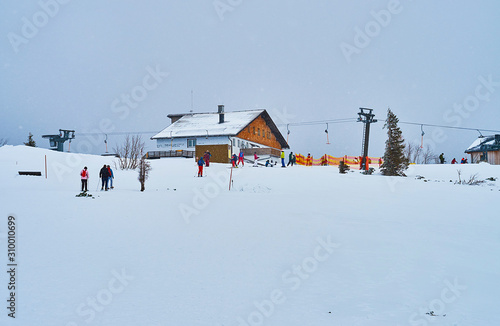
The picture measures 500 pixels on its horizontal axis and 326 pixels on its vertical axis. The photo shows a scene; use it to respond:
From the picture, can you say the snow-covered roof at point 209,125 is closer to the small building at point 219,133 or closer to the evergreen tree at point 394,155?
the small building at point 219,133

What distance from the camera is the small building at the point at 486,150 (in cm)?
→ 4484

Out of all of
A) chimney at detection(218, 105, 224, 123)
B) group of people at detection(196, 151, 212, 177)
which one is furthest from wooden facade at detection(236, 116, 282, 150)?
group of people at detection(196, 151, 212, 177)

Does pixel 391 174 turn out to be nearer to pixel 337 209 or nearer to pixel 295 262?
pixel 337 209

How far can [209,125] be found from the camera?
47.3m

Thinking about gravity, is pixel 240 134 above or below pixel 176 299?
above

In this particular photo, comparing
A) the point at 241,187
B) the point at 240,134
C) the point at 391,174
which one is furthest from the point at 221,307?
the point at 240,134

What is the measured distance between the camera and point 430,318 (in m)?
4.67

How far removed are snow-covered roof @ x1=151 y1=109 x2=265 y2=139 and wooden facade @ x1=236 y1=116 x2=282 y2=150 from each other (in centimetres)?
101

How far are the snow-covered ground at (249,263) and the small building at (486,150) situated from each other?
39.4 metres

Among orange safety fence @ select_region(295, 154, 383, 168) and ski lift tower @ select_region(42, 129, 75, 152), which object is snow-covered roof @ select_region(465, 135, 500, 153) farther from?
ski lift tower @ select_region(42, 129, 75, 152)

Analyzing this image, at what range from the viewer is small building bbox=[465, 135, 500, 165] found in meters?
44.8

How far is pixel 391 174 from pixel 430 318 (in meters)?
24.1

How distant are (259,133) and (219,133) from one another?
8.85m

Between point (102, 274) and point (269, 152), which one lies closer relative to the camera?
point (102, 274)
